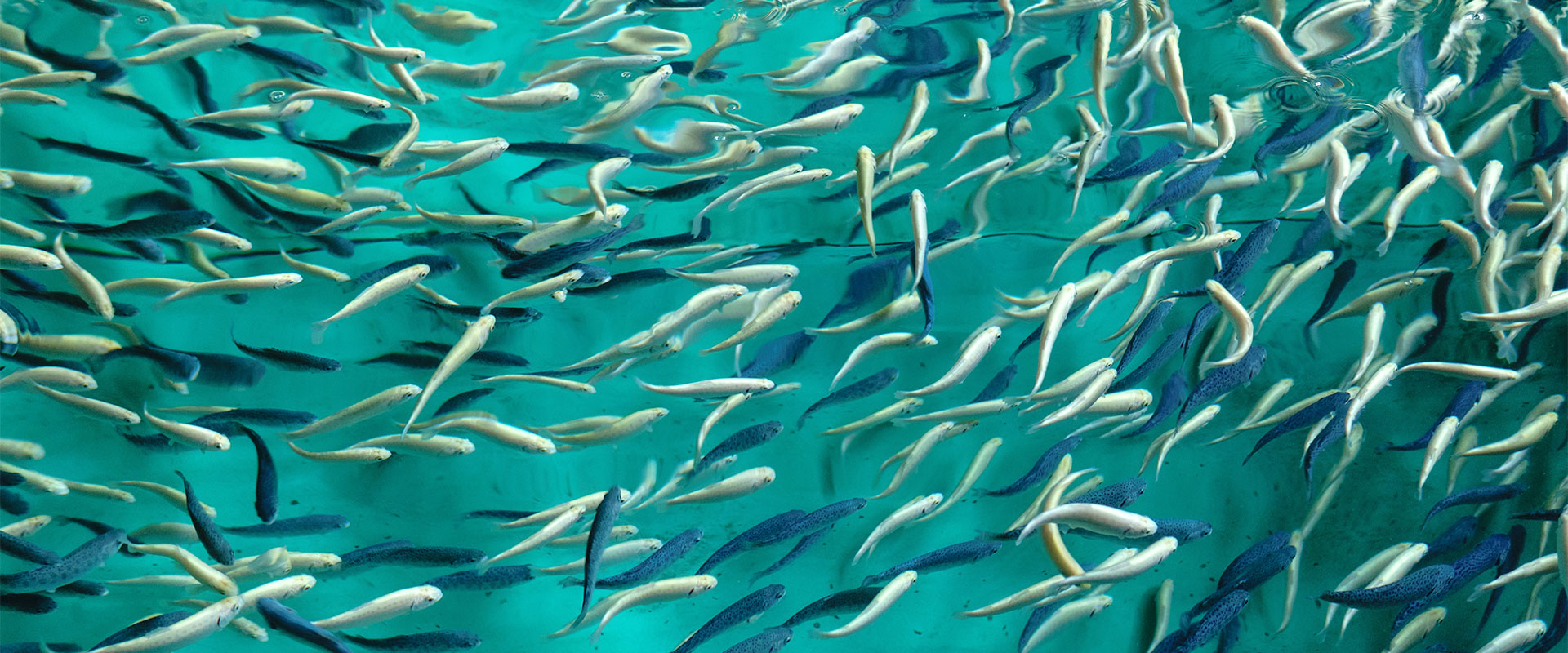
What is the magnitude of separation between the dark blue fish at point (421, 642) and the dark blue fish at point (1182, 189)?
14.0 feet

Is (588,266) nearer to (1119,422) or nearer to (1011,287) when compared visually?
(1119,422)

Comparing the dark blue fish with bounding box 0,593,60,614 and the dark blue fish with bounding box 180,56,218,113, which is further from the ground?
the dark blue fish with bounding box 180,56,218,113

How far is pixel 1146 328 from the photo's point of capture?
148 inches

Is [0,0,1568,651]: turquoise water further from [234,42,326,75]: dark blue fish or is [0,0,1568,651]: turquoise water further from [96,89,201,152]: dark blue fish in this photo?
[234,42,326,75]: dark blue fish

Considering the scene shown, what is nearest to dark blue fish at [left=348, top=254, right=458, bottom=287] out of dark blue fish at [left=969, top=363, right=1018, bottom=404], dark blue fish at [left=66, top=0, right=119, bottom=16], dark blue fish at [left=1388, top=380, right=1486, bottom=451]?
dark blue fish at [left=66, top=0, right=119, bottom=16]

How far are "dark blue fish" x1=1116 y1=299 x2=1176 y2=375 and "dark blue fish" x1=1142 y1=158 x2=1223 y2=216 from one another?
0.51 meters

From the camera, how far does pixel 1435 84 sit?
4965 mm

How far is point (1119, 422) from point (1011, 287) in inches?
79.0

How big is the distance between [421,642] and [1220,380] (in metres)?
4.32

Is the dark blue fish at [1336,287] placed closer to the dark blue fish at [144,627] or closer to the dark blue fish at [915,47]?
the dark blue fish at [915,47]

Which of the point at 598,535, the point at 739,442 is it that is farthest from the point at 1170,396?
the point at 598,535

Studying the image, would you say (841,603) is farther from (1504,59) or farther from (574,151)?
(1504,59)

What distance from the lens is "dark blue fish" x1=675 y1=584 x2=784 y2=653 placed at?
13.0 ft

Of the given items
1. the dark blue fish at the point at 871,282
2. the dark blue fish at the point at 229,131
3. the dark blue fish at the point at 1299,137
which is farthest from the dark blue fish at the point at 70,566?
the dark blue fish at the point at 1299,137
